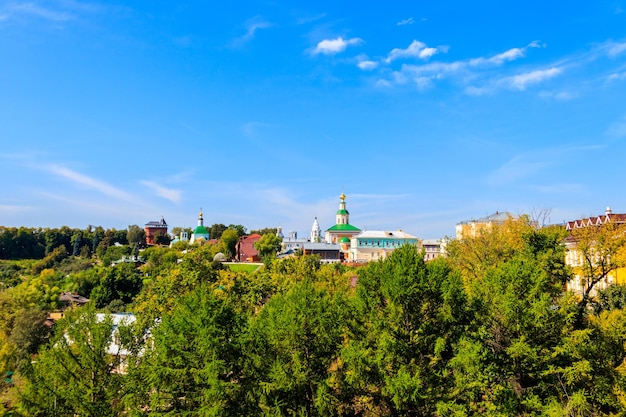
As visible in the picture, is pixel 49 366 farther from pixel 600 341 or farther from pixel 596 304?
pixel 596 304

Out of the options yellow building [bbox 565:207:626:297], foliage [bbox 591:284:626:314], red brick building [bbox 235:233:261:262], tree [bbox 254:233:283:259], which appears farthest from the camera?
red brick building [bbox 235:233:261:262]

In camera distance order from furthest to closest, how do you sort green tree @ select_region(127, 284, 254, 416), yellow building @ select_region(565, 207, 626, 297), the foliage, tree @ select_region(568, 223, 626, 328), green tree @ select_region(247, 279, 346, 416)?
yellow building @ select_region(565, 207, 626, 297)
the foliage
tree @ select_region(568, 223, 626, 328)
green tree @ select_region(247, 279, 346, 416)
green tree @ select_region(127, 284, 254, 416)

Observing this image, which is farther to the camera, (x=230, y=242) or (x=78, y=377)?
(x=230, y=242)

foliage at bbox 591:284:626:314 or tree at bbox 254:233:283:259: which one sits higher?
tree at bbox 254:233:283:259

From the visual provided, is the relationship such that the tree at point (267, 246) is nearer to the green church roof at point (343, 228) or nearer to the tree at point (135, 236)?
the green church roof at point (343, 228)

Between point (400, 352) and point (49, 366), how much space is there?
11.8 meters

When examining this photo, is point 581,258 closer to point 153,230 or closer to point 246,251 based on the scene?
point 246,251

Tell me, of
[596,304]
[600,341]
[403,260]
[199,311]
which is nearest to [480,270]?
[596,304]

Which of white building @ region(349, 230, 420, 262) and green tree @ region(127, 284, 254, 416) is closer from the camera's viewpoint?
green tree @ region(127, 284, 254, 416)

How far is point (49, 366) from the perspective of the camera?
14836 mm

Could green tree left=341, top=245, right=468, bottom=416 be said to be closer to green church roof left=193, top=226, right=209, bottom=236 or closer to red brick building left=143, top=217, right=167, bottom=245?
green church roof left=193, top=226, right=209, bottom=236

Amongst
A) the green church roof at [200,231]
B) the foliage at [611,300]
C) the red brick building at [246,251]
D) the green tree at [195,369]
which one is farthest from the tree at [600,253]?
the green church roof at [200,231]

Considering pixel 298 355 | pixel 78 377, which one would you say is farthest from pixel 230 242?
pixel 298 355

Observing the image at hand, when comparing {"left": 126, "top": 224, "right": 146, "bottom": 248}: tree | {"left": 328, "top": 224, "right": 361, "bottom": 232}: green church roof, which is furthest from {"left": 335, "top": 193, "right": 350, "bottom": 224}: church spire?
{"left": 126, "top": 224, "right": 146, "bottom": 248}: tree
